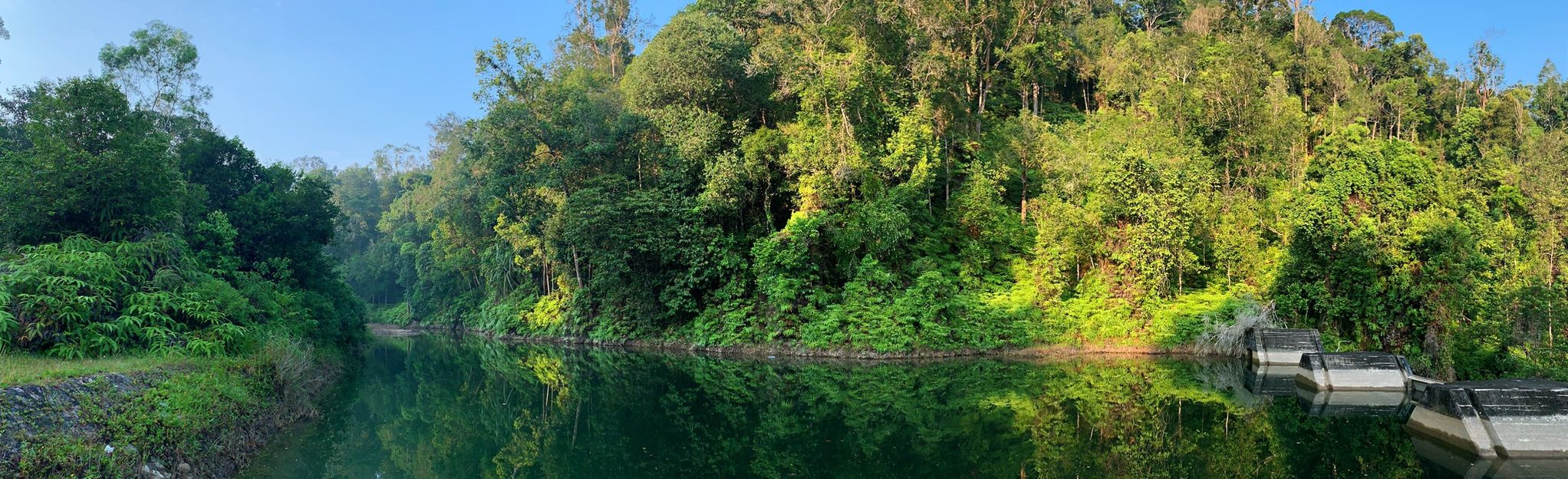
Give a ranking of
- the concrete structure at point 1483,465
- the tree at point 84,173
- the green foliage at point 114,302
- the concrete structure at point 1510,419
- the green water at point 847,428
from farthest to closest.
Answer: the tree at point 84,173, the green foliage at point 114,302, the concrete structure at point 1510,419, the green water at point 847,428, the concrete structure at point 1483,465

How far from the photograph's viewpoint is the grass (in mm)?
7949

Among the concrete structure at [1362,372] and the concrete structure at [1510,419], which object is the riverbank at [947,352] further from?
the concrete structure at [1510,419]

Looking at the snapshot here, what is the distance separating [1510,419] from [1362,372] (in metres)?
6.06

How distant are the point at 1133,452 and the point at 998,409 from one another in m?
3.40

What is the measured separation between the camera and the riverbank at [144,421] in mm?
6777

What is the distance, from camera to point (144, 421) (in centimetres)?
800

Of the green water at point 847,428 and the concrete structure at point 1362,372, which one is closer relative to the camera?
the green water at point 847,428

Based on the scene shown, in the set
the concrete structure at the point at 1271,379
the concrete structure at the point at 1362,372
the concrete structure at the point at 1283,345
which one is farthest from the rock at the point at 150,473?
the concrete structure at the point at 1283,345

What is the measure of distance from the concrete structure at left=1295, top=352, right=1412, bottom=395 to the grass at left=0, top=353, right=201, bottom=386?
20.9 m

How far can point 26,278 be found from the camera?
1055 centimetres

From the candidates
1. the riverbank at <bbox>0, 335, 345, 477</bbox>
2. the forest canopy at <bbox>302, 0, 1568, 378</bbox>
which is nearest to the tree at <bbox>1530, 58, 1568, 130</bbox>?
the forest canopy at <bbox>302, 0, 1568, 378</bbox>

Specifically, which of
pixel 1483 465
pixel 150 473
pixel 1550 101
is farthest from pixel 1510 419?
pixel 1550 101

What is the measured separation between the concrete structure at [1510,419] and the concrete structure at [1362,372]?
484cm

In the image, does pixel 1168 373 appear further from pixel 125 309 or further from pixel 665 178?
pixel 125 309
